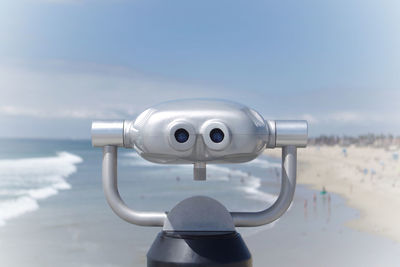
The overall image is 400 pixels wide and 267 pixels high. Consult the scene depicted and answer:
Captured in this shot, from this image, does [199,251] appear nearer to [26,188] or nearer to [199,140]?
[199,140]

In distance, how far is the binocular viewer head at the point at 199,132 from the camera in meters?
1.01

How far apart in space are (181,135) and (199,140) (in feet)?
0.12

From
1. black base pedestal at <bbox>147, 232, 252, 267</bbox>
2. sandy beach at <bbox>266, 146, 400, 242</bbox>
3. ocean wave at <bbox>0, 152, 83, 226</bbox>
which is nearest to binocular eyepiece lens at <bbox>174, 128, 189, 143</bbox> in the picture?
black base pedestal at <bbox>147, 232, 252, 267</bbox>

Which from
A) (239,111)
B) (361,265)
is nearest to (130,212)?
(239,111)

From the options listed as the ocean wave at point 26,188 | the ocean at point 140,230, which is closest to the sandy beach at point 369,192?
the ocean at point 140,230

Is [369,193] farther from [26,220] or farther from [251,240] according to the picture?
[26,220]

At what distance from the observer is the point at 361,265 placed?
216 inches

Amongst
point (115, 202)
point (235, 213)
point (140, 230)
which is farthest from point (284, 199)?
point (140, 230)

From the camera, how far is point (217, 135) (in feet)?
3.33

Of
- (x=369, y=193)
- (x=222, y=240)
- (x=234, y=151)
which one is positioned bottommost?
(x=369, y=193)

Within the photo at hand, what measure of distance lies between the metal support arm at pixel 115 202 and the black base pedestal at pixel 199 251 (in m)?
0.08

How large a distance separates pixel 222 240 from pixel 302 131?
0.30 metres

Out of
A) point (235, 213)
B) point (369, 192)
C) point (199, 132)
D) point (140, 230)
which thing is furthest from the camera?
point (369, 192)

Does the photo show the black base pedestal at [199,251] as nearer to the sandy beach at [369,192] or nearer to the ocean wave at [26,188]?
the sandy beach at [369,192]
